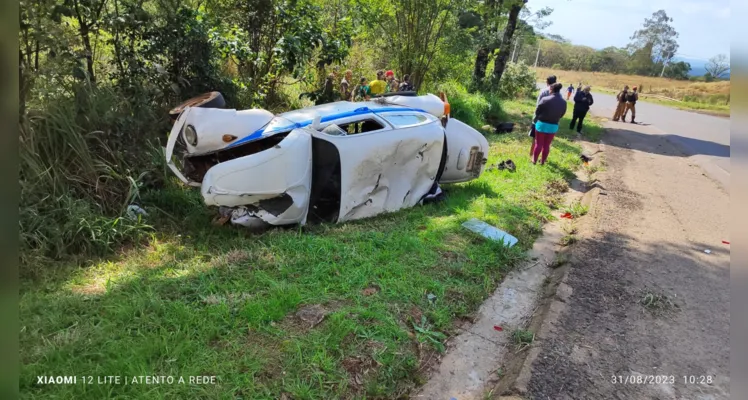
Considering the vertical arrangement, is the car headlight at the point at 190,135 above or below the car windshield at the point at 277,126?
below

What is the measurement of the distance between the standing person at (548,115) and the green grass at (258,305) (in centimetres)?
327

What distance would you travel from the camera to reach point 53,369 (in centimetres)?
261

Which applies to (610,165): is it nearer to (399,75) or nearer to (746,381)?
(399,75)

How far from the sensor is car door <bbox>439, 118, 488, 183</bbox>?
6695 mm

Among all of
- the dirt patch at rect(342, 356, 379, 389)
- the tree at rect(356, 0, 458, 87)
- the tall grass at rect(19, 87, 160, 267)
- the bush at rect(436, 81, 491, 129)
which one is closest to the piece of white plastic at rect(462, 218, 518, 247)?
the dirt patch at rect(342, 356, 379, 389)

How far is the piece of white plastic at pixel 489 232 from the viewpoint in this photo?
5223 millimetres

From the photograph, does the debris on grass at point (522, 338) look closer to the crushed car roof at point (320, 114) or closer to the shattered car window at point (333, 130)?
the shattered car window at point (333, 130)

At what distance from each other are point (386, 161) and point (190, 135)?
2.35 metres

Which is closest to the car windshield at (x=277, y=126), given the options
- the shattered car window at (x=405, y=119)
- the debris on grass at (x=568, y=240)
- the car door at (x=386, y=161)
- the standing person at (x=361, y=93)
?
the car door at (x=386, y=161)

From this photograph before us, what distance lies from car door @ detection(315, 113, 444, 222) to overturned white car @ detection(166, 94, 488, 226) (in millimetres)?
13

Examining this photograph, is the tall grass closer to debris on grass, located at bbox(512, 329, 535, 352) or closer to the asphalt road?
debris on grass, located at bbox(512, 329, 535, 352)

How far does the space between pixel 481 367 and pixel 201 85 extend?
6.23m

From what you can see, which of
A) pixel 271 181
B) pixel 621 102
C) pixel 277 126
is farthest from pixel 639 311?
pixel 621 102

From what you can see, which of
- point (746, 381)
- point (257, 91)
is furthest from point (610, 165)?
point (746, 381)
